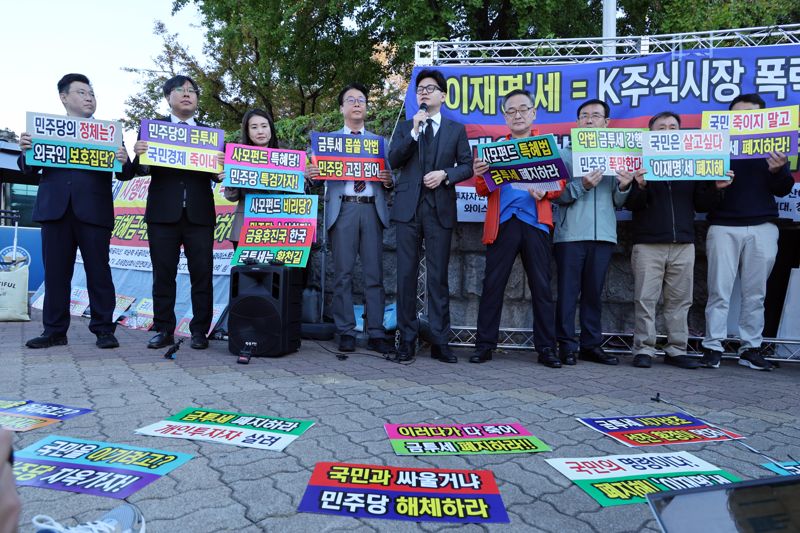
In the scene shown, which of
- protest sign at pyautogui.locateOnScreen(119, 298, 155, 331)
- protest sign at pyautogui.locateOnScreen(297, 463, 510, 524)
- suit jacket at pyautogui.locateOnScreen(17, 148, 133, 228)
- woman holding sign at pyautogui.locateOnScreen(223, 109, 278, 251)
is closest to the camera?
protest sign at pyautogui.locateOnScreen(297, 463, 510, 524)

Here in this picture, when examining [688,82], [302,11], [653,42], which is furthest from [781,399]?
[302,11]

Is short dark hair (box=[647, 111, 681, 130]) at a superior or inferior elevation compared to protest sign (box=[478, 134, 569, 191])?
superior

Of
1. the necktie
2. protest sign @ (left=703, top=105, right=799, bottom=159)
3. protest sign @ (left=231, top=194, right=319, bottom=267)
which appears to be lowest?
protest sign @ (left=231, top=194, right=319, bottom=267)

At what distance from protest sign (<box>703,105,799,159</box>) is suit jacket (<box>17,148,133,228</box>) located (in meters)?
5.42

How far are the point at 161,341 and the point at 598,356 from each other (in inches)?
160

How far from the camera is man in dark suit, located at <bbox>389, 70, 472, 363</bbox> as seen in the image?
470cm

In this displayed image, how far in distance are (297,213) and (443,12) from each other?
8.99 meters

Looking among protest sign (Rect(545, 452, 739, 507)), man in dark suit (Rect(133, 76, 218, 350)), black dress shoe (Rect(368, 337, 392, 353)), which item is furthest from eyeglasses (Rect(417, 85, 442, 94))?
protest sign (Rect(545, 452, 739, 507))

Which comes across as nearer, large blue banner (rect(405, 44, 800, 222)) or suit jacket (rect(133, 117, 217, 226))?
suit jacket (rect(133, 117, 217, 226))

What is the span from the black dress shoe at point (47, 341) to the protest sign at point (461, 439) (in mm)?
3677

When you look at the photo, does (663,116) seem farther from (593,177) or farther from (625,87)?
(593,177)

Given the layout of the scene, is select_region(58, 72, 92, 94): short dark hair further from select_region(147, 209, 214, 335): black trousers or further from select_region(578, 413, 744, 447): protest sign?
select_region(578, 413, 744, 447): protest sign

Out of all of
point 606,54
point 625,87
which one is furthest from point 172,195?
point 606,54

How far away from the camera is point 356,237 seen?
5.16 m
